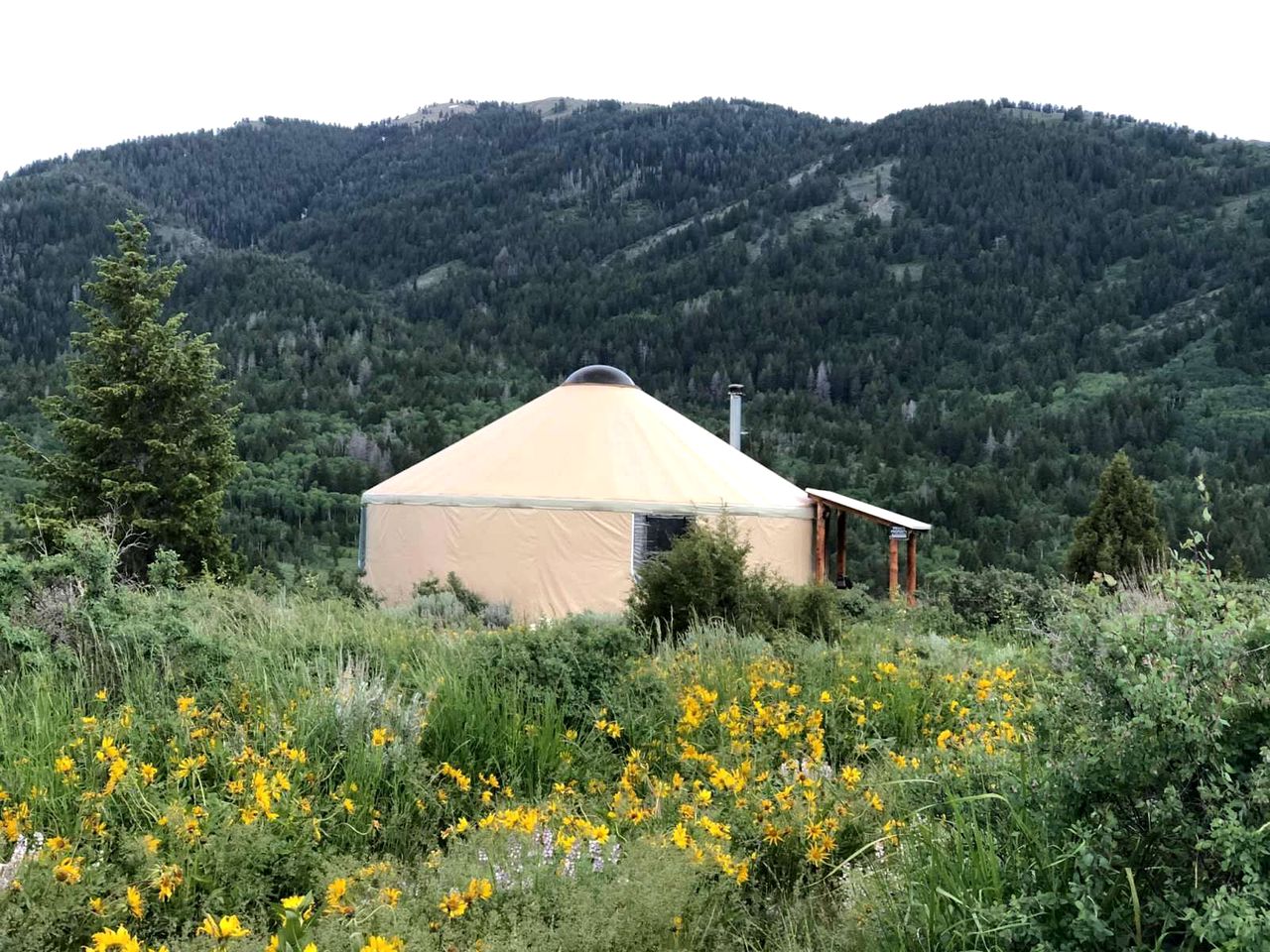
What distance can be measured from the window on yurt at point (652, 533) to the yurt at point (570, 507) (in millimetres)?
14

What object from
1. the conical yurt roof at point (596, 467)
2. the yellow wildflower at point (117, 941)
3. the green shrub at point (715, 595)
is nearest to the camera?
the yellow wildflower at point (117, 941)

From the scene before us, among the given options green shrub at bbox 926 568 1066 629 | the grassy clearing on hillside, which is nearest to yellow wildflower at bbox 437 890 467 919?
the grassy clearing on hillside

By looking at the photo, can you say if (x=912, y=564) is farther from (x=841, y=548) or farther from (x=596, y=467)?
(x=596, y=467)

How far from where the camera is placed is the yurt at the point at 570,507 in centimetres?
1350

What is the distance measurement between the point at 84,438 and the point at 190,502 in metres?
1.48

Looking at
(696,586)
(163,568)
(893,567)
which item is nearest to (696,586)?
(696,586)

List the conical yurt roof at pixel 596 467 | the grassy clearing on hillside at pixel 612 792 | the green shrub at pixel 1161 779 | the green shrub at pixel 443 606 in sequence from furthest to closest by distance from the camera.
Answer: the conical yurt roof at pixel 596 467
the green shrub at pixel 443 606
the grassy clearing on hillside at pixel 612 792
the green shrub at pixel 1161 779

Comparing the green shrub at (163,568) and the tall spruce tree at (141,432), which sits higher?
the tall spruce tree at (141,432)

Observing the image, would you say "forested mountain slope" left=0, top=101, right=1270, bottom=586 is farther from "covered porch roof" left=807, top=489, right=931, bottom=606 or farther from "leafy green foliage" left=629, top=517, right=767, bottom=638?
"leafy green foliage" left=629, top=517, right=767, bottom=638

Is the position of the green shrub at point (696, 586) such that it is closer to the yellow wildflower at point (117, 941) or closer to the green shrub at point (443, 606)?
the green shrub at point (443, 606)

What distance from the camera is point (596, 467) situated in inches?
548

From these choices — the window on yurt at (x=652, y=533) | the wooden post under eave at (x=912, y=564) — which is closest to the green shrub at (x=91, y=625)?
the window on yurt at (x=652, y=533)

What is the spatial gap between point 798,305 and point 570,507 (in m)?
44.2

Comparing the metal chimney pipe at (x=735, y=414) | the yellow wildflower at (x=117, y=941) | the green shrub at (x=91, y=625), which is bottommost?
the yellow wildflower at (x=117, y=941)
